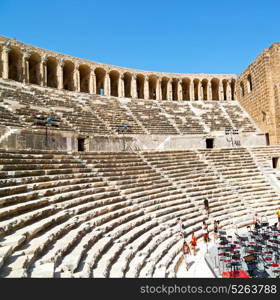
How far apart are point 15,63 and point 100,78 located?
30.6 ft

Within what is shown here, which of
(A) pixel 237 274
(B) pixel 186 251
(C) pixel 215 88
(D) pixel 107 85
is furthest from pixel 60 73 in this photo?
(A) pixel 237 274

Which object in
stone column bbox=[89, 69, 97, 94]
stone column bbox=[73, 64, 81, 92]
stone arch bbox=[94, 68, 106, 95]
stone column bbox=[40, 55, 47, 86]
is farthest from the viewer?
stone arch bbox=[94, 68, 106, 95]

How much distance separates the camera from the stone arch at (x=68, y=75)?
26.0 m

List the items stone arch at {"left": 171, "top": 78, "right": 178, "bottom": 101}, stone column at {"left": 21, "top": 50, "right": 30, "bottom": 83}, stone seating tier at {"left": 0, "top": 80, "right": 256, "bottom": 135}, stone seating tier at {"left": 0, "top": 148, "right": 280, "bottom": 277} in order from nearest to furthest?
stone seating tier at {"left": 0, "top": 148, "right": 280, "bottom": 277} < stone seating tier at {"left": 0, "top": 80, "right": 256, "bottom": 135} < stone column at {"left": 21, "top": 50, "right": 30, "bottom": 83} < stone arch at {"left": 171, "top": 78, "right": 178, "bottom": 101}

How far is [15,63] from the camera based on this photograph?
22594 millimetres

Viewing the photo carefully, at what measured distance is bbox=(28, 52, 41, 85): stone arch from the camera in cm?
2326

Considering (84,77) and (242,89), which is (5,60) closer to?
(84,77)

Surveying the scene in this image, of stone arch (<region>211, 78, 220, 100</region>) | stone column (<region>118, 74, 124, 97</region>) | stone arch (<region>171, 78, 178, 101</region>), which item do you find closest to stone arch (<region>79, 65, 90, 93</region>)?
stone column (<region>118, 74, 124, 97</region>)

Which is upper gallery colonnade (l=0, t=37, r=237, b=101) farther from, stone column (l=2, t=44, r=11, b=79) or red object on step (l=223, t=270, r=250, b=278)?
red object on step (l=223, t=270, r=250, b=278)

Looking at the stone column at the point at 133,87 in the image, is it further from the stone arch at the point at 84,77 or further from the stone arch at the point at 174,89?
the stone arch at the point at 174,89

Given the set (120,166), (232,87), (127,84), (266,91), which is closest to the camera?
(120,166)

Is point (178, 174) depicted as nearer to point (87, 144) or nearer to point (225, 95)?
point (87, 144)

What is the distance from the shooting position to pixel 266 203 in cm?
1355
